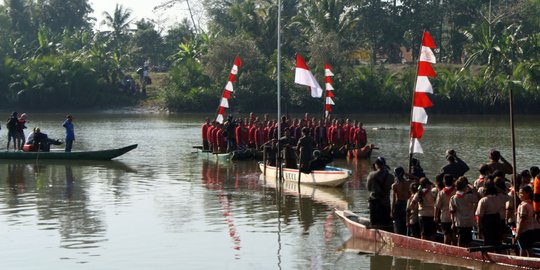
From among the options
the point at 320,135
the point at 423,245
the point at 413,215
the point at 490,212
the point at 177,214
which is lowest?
the point at 177,214

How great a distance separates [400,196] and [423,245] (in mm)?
1010

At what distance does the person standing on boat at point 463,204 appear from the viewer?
702 inches

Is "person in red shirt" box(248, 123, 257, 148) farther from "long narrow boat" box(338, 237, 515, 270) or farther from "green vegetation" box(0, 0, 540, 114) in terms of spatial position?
"green vegetation" box(0, 0, 540, 114)

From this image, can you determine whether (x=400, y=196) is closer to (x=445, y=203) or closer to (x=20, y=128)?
(x=445, y=203)

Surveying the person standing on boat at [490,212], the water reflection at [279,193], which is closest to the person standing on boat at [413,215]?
the person standing on boat at [490,212]

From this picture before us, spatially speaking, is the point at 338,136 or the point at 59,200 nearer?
the point at 59,200

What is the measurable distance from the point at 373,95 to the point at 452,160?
53991 mm

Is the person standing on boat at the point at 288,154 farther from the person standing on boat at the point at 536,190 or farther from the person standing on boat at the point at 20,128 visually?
the person standing on boat at the point at 536,190

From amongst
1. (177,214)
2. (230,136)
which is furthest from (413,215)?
(230,136)

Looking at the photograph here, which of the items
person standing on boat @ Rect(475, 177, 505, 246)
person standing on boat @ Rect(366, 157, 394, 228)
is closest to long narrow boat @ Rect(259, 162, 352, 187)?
person standing on boat @ Rect(366, 157, 394, 228)

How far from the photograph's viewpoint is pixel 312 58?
241 ft

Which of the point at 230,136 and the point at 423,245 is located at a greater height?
the point at 230,136

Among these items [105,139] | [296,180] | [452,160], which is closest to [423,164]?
[296,180]

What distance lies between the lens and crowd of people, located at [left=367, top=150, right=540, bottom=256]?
1725 centimetres
